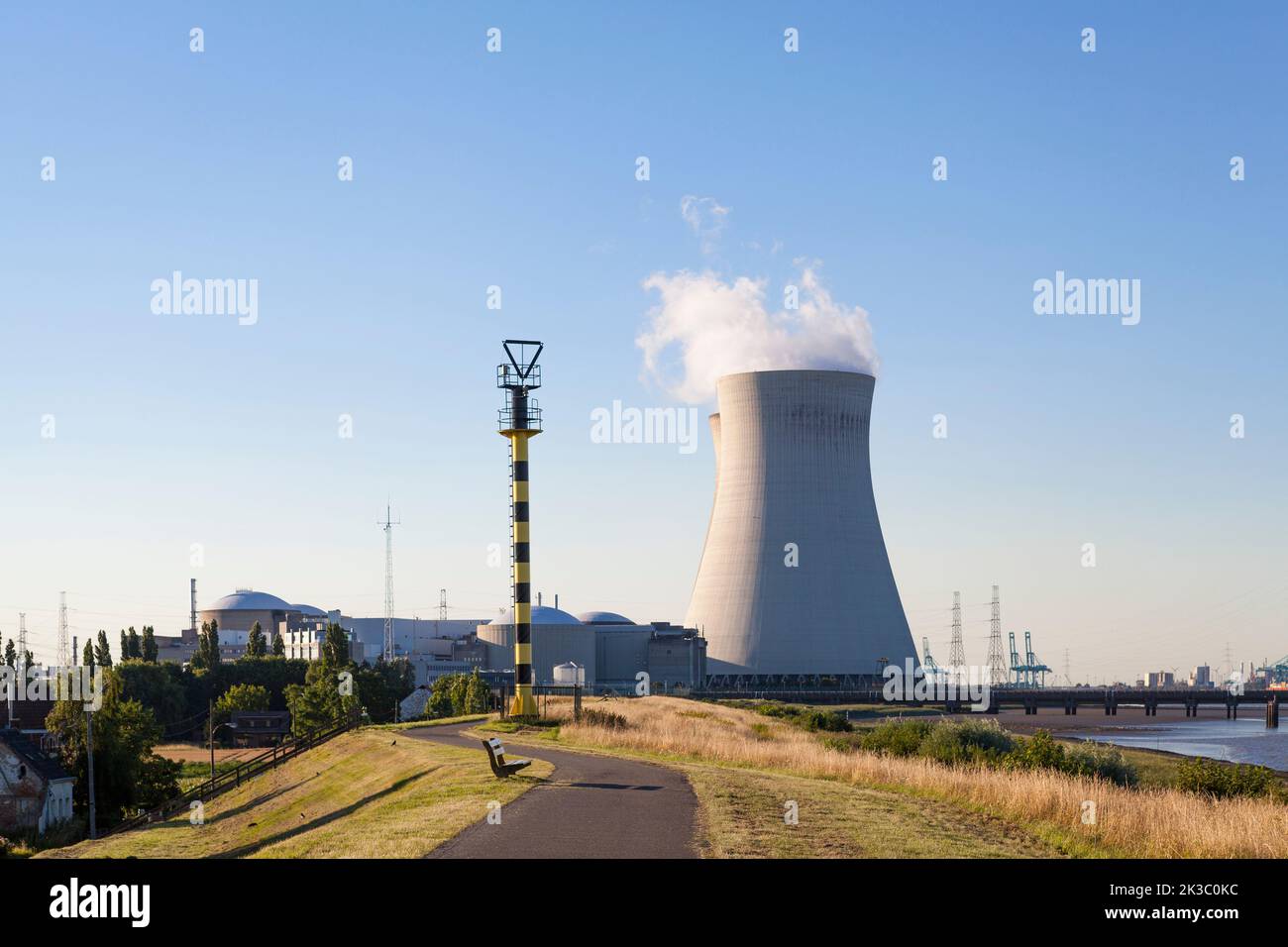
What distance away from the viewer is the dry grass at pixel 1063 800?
52.7 feet

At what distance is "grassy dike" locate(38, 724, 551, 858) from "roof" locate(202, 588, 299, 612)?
110792 mm

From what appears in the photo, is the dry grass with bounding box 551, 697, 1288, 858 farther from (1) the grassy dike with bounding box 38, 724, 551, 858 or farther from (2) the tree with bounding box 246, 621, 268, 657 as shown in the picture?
(2) the tree with bounding box 246, 621, 268, 657

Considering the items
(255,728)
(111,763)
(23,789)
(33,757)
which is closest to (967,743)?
(33,757)

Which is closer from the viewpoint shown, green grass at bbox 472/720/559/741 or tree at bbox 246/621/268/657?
green grass at bbox 472/720/559/741

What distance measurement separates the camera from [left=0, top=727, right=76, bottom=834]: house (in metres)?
46.6

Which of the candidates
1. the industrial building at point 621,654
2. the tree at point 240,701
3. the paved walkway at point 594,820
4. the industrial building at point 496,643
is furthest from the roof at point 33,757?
the industrial building at point 621,654

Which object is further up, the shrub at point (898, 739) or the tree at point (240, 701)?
the shrub at point (898, 739)

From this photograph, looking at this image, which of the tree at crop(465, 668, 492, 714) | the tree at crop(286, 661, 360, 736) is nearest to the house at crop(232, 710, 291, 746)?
the tree at crop(286, 661, 360, 736)

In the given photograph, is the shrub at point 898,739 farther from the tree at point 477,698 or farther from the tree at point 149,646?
the tree at point 149,646

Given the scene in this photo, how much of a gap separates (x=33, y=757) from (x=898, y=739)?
32.6 meters

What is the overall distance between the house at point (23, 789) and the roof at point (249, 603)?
4268 inches

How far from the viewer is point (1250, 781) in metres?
25.2

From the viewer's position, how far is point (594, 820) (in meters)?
17.5
